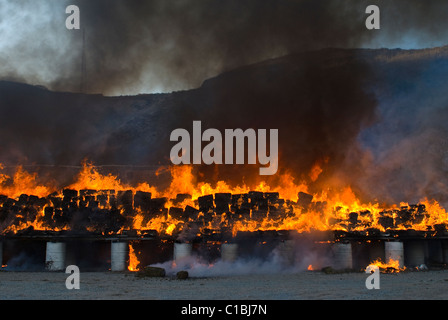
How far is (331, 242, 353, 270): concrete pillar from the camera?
3159 centimetres

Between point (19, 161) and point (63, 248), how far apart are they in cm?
2030

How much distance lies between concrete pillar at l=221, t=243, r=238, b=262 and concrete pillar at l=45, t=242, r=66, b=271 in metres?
9.44

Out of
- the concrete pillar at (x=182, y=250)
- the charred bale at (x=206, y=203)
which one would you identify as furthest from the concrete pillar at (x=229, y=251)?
the charred bale at (x=206, y=203)

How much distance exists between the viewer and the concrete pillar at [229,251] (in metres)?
31.7

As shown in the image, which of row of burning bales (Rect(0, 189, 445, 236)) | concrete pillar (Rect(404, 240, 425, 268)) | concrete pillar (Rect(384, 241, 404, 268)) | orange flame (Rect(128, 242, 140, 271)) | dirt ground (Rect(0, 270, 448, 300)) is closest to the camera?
dirt ground (Rect(0, 270, 448, 300))

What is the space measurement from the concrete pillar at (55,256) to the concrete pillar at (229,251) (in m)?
9.44

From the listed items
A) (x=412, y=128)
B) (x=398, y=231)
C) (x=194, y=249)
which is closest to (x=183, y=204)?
(x=194, y=249)

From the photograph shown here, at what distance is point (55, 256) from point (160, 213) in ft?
21.7
